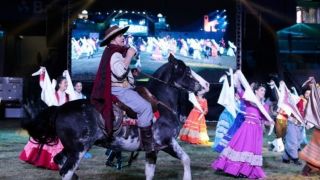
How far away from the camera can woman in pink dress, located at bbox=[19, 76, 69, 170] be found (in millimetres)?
8477

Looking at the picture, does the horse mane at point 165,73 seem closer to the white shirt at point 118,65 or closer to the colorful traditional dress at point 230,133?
the white shirt at point 118,65

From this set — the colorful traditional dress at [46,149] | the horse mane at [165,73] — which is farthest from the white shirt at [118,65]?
the colorful traditional dress at [46,149]

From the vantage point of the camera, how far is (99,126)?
6.14 meters

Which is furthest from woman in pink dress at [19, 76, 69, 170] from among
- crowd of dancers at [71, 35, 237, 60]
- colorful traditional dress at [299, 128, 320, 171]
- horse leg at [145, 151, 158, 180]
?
crowd of dancers at [71, 35, 237, 60]

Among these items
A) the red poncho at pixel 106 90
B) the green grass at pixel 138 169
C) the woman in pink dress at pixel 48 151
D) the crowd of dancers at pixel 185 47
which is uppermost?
the crowd of dancers at pixel 185 47

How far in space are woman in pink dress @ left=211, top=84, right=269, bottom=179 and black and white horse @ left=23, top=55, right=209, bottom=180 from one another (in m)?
1.25

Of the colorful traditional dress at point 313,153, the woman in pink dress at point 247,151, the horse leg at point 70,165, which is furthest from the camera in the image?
the colorful traditional dress at point 313,153

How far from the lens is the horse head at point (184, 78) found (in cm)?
688

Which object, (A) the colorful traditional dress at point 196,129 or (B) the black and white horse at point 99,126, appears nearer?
(B) the black and white horse at point 99,126

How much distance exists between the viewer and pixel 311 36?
20875 mm

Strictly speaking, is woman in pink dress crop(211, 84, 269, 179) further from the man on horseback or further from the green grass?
the man on horseback

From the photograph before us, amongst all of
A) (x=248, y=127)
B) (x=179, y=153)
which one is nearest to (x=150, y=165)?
(x=179, y=153)

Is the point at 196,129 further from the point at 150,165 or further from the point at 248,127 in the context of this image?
the point at 150,165

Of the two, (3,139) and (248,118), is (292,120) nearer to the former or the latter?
(248,118)
